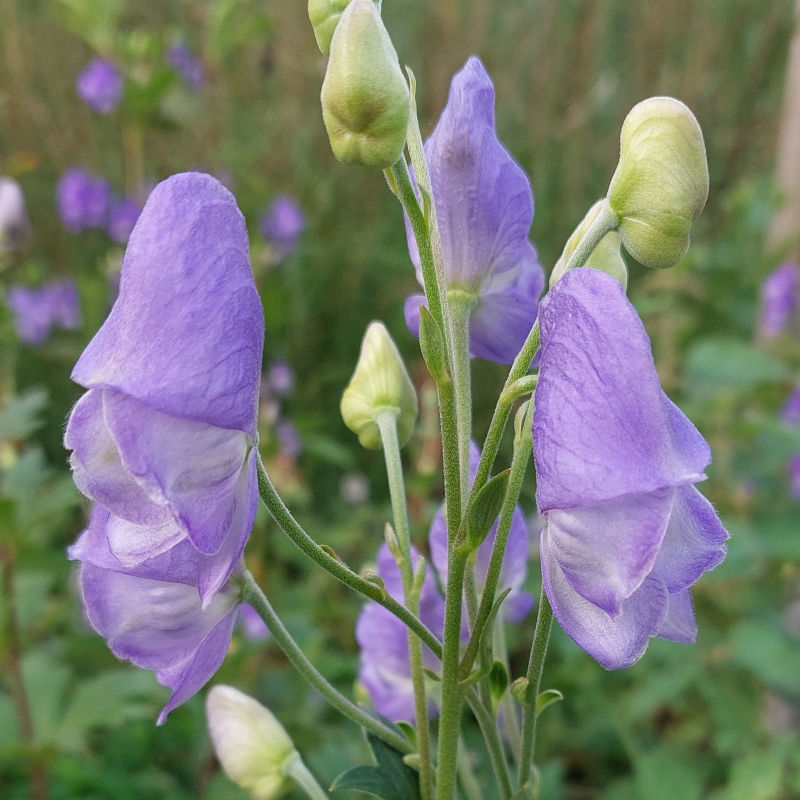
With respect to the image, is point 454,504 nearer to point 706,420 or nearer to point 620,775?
point 706,420

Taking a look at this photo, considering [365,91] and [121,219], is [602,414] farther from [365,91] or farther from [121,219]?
[121,219]

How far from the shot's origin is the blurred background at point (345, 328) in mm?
1422

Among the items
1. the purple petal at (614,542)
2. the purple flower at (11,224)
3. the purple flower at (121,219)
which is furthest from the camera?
the purple flower at (121,219)

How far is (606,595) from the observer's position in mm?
420

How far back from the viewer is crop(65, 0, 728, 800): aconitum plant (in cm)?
42

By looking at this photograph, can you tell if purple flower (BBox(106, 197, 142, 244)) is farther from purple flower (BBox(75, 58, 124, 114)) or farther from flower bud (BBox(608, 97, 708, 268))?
flower bud (BBox(608, 97, 708, 268))

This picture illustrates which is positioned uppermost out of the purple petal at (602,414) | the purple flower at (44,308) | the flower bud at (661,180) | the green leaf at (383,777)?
the flower bud at (661,180)

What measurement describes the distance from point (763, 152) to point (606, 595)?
12.4 ft

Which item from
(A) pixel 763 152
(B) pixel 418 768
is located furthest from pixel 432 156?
(A) pixel 763 152

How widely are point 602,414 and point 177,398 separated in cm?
20

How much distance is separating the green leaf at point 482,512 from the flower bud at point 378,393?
0.18 meters

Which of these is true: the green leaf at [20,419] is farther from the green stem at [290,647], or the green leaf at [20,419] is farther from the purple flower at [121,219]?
the purple flower at [121,219]

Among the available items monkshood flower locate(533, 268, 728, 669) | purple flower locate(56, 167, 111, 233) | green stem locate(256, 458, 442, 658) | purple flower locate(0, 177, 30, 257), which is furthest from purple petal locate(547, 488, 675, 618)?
purple flower locate(56, 167, 111, 233)

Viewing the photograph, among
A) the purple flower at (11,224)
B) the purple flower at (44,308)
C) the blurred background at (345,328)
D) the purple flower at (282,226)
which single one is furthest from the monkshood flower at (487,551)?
the purple flower at (282,226)
